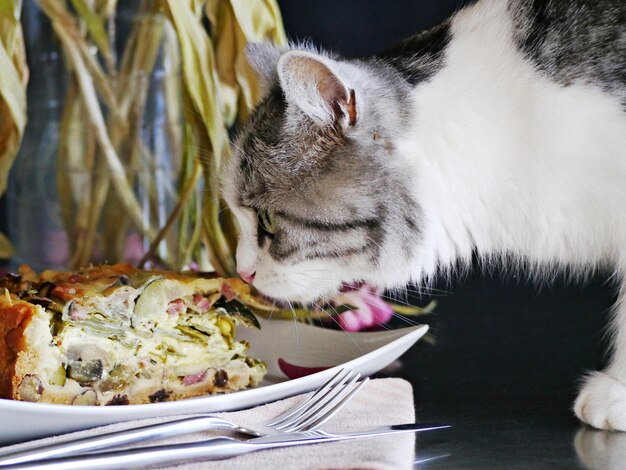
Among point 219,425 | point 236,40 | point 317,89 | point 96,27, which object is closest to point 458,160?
point 317,89

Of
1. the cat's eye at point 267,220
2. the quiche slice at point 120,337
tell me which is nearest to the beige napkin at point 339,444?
the quiche slice at point 120,337

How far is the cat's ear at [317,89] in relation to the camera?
0.91 meters

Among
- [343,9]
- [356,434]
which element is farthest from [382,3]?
[356,434]

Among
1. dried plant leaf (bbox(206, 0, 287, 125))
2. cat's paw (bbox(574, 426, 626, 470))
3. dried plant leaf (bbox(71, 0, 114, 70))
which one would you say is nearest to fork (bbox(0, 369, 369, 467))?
cat's paw (bbox(574, 426, 626, 470))

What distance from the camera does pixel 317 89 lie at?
94 cm

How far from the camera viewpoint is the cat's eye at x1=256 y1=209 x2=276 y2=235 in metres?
1.06

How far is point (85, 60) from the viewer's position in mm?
1386

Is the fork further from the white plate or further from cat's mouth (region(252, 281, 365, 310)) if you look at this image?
cat's mouth (region(252, 281, 365, 310))

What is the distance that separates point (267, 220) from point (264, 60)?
9.0 inches

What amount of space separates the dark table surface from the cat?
80 mm

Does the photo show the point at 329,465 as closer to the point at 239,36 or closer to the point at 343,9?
the point at 239,36

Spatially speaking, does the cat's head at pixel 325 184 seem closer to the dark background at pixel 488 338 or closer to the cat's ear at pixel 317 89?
the cat's ear at pixel 317 89

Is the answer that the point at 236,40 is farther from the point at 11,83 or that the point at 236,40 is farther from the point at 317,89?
the point at 317,89

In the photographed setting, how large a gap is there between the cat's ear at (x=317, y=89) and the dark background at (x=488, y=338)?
393 mm
